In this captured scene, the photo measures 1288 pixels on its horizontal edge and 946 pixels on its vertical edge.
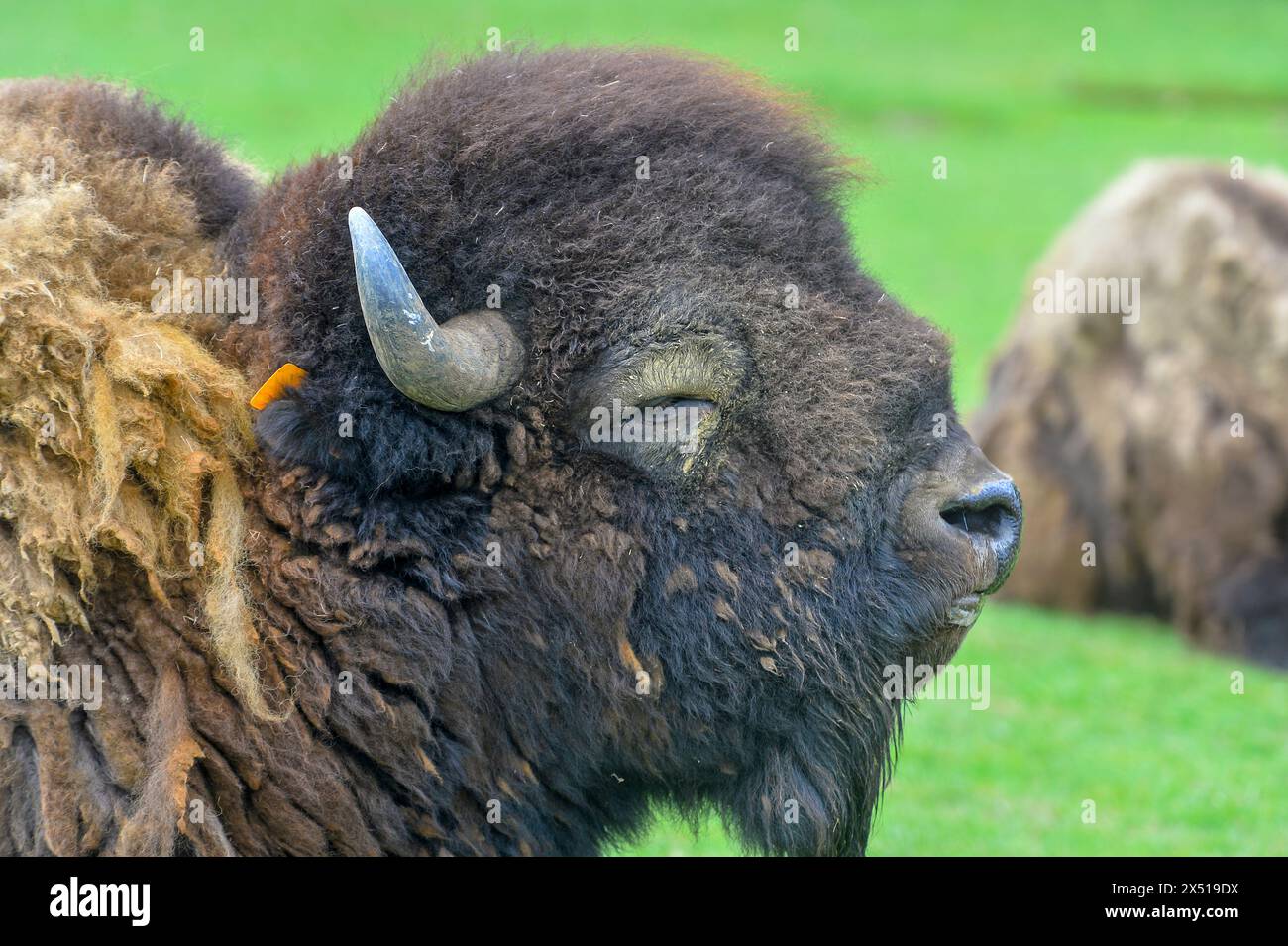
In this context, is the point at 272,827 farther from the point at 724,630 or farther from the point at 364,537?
the point at 724,630

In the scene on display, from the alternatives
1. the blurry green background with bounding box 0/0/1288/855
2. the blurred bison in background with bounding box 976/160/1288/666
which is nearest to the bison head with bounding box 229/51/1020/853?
the blurry green background with bounding box 0/0/1288/855

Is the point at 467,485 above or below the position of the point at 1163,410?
below

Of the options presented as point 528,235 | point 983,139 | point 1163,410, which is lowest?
point 1163,410

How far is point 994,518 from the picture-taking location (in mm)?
3701

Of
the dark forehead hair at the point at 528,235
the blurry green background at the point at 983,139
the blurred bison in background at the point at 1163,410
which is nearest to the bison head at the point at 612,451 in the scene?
the dark forehead hair at the point at 528,235

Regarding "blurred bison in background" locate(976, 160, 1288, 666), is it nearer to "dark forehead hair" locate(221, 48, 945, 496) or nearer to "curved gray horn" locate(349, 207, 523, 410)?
"dark forehead hair" locate(221, 48, 945, 496)

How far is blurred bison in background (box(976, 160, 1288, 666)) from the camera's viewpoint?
29.6 feet

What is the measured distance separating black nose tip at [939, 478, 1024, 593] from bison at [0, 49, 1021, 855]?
0.01 meters

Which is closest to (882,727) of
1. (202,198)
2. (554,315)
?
(554,315)

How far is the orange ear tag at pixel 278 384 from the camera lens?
3.40 m

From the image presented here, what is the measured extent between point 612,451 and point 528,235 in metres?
0.57

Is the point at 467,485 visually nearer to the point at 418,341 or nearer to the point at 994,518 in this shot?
the point at 418,341

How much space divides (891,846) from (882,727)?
7.97 feet

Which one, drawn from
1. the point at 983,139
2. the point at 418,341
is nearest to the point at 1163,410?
the point at 418,341
